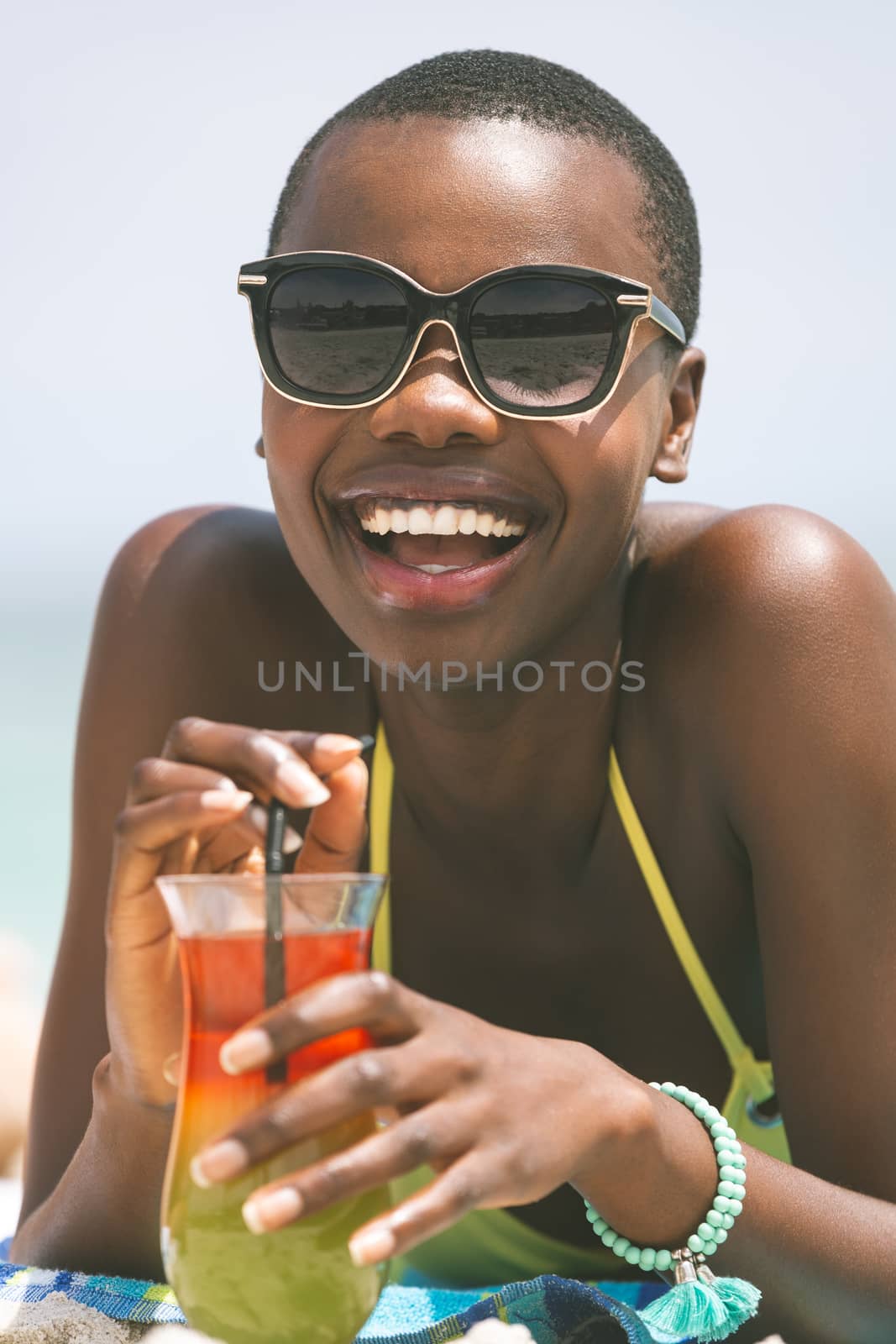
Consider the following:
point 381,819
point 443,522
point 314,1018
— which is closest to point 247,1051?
point 314,1018

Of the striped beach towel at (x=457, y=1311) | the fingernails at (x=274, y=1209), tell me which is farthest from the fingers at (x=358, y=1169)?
the striped beach towel at (x=457, y=1311)

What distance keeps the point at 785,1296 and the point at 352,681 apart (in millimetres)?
1485

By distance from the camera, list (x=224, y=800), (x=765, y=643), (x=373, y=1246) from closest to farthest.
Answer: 1. (x=373, y=1246)
2. (x=224, y=800)
3. (x=765, y=643)

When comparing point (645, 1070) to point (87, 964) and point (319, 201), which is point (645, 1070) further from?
point (319, 201)

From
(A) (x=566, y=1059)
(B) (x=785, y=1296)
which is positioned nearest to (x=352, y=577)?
(A) (x=566, y=1059)

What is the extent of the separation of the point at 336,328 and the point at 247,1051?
1.39 meters

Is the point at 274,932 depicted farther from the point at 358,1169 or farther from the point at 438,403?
the point at 438,403

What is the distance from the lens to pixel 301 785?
71.7 inches

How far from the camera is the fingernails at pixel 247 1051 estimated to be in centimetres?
160

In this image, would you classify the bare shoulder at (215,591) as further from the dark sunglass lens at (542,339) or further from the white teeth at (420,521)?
the dark sunglass lens at (542,339)

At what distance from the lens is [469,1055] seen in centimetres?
171

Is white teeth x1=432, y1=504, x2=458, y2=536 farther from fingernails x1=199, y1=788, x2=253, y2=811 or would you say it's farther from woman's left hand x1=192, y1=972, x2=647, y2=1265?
woman's left hand x1=192, y1=972, x2=647, y2=1265

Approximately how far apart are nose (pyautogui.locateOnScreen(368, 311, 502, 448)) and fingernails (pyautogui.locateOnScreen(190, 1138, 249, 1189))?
1268 millimetres

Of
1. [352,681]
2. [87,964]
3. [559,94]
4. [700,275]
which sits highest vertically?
[559,94]
